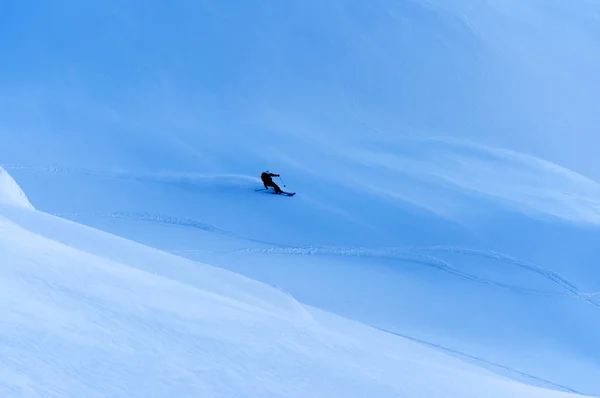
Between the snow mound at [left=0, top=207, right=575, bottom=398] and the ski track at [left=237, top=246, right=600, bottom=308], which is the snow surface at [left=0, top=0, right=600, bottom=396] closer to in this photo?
the ski track at [left=237, top=246, right=600, bottom=308]

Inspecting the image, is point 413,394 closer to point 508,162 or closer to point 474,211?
point 474,211

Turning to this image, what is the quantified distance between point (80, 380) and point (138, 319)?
0.50 m


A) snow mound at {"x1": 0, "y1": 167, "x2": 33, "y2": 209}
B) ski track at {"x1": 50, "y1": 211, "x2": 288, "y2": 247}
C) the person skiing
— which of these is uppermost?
the person skiing

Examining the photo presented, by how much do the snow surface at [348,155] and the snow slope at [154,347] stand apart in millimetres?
1205

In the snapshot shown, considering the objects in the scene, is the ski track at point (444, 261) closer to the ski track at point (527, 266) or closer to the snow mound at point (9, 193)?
the ski track at point (527, 266)

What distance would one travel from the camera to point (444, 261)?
968 centimetres

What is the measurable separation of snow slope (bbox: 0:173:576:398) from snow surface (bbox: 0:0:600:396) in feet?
3.95

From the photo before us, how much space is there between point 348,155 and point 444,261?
4625 millimetres

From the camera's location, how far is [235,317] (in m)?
2.78

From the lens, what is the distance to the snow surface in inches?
312

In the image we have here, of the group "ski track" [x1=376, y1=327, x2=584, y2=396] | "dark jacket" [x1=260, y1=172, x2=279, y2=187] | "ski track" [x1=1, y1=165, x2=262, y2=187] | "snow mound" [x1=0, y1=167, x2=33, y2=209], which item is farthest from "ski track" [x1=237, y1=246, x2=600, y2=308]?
"snow mound" [x1=0, y1=167, x2=33, y2=209]

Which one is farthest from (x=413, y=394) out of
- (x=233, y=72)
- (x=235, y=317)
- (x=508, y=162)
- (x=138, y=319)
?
(x=233, y=72)

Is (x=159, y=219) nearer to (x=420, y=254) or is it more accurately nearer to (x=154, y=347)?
(x=420, y=254)

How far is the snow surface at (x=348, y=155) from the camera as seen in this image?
26.0 ft
